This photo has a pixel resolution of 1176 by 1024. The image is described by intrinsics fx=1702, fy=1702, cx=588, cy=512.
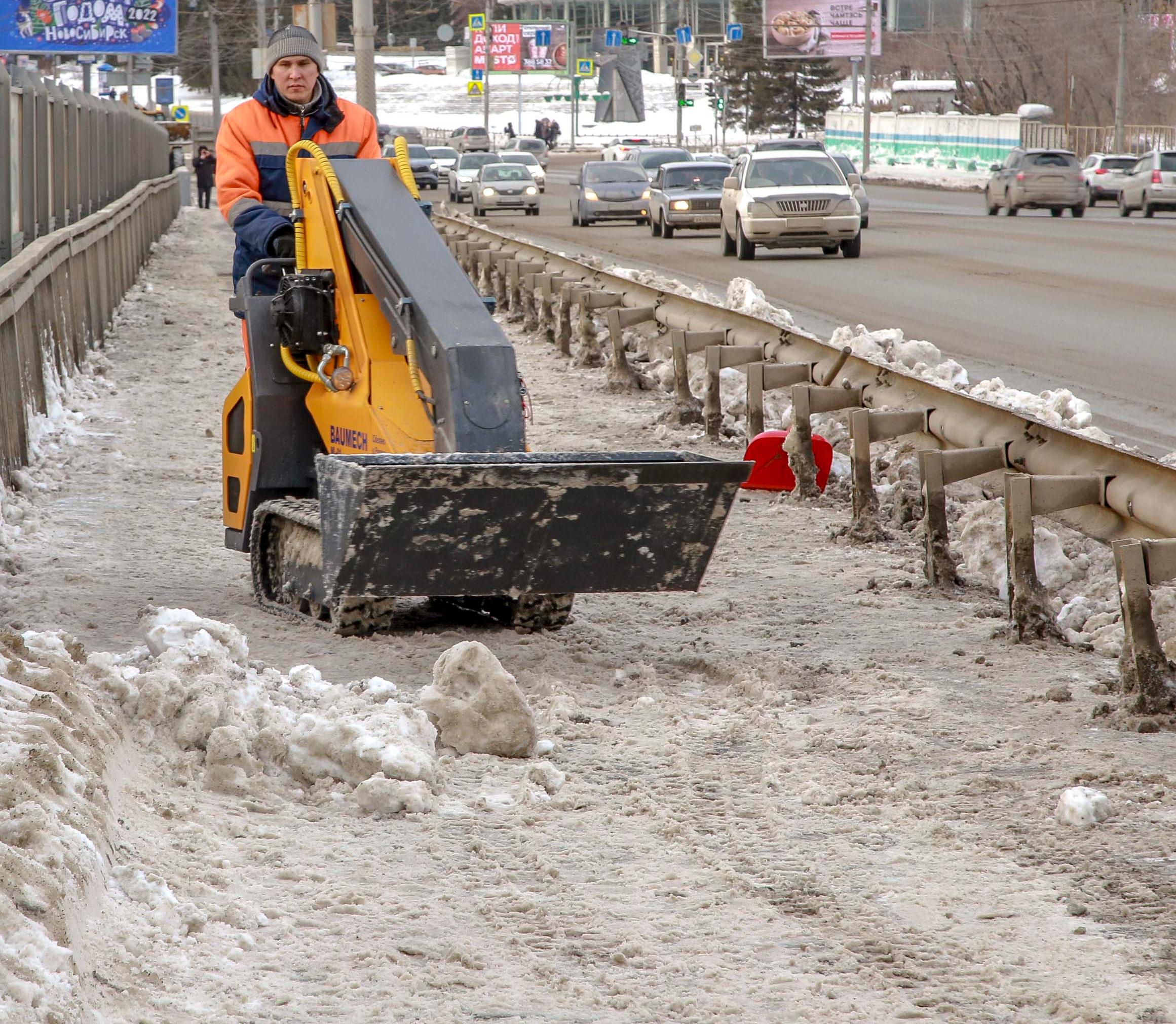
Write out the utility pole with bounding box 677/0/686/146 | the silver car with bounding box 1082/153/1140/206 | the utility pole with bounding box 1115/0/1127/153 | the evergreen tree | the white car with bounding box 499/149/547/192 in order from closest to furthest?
the silver car with bounding box 1082/153/1140/206
the white car with bounding box 499/149/547/192
the utility pole with bounding box 1115/0/1127/153
the utility pole with bounding box 677/0/686/146
the evergreen tree

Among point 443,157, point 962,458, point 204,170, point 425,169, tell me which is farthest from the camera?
point 443,157

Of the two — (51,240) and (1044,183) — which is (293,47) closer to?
(51,240)

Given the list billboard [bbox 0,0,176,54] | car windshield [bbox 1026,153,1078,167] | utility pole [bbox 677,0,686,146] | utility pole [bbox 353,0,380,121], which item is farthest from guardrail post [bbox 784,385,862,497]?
utility pole [bbox 677,0,686,146]

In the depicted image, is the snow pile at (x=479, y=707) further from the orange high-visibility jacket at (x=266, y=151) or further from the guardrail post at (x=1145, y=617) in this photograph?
the orange high-visibility jacket at (x=266, y=151)

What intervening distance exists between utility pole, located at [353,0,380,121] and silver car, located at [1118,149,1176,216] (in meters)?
23.2

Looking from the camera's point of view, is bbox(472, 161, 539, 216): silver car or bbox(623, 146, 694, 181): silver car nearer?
bbox(472, 161, 539, 216): silver car

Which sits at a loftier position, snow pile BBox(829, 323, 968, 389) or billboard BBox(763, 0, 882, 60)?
billboard BBox(763, 0, 882, 60)

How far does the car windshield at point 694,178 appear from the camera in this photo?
34531 millimetres

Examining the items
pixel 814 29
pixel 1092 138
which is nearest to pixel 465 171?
pixel 1092 138

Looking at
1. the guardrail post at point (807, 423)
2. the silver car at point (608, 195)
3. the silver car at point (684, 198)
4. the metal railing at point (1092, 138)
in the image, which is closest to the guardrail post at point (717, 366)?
the guardrail post at point (807, 423)

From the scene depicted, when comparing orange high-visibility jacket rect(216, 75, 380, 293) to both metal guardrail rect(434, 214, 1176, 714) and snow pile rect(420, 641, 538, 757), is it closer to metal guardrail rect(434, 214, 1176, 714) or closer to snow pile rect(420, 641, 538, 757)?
snow pile rect(420, 641, 538, 757)

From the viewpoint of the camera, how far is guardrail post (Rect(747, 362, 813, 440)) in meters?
9.76

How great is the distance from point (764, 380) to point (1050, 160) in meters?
34.5

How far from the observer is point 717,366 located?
10.8 meters
